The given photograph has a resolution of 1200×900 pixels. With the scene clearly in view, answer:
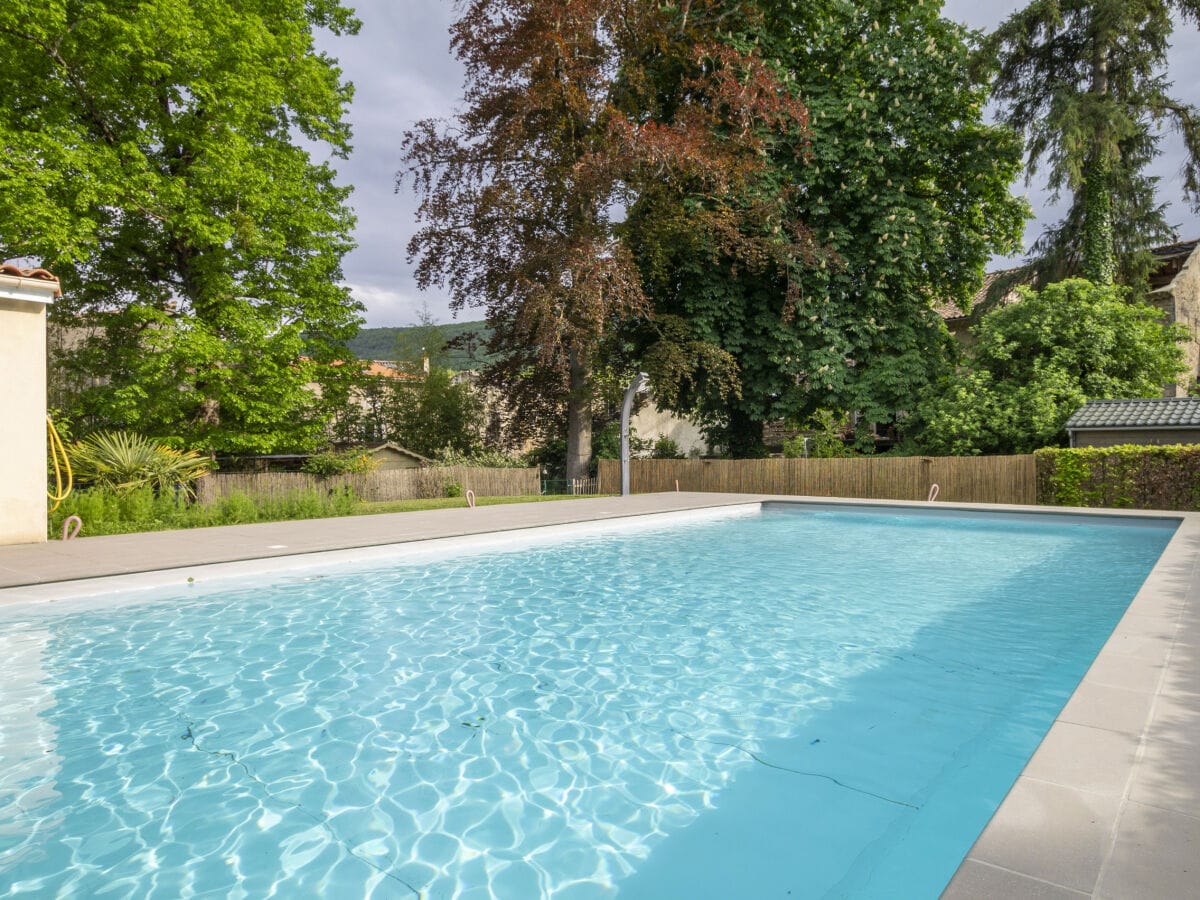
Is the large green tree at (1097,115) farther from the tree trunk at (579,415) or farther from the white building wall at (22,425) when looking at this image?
Answer: the white building wall at (22,425)

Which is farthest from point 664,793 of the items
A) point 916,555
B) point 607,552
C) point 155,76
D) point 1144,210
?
point 1144,210

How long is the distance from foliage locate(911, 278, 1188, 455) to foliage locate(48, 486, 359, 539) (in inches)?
596

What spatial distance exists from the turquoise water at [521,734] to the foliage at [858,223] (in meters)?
12.1

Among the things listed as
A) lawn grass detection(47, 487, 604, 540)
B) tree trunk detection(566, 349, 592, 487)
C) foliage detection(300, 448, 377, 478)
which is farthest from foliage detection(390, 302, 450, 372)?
lawn grass detection(47, 487, 604, 540)

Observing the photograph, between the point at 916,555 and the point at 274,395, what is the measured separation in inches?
568

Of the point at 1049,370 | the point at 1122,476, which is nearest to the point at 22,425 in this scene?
the point at 1122,476

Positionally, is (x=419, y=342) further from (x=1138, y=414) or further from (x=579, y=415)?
(x=1138, y=414)

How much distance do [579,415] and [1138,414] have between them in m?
13.7

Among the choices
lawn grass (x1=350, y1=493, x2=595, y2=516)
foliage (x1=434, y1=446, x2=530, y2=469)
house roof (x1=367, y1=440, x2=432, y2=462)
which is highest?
house roof (x1=367, y1=440, x2=432, y2=462)

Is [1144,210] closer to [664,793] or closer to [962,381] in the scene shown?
[962,381]

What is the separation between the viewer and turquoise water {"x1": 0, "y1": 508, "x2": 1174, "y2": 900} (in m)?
2.56

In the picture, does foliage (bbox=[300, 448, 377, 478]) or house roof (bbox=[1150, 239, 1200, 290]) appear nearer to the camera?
foliage (bbox=[300, 448, 377, 478])

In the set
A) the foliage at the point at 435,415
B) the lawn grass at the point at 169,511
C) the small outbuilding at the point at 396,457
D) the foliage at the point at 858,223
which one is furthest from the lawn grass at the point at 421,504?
the foliage at the point at 435,415

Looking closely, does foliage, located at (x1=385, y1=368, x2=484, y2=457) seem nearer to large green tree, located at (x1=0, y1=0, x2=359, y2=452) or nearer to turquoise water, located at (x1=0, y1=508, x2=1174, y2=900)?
large green tree, located at (x1=0, y1=0, x2=359, y2=452)
